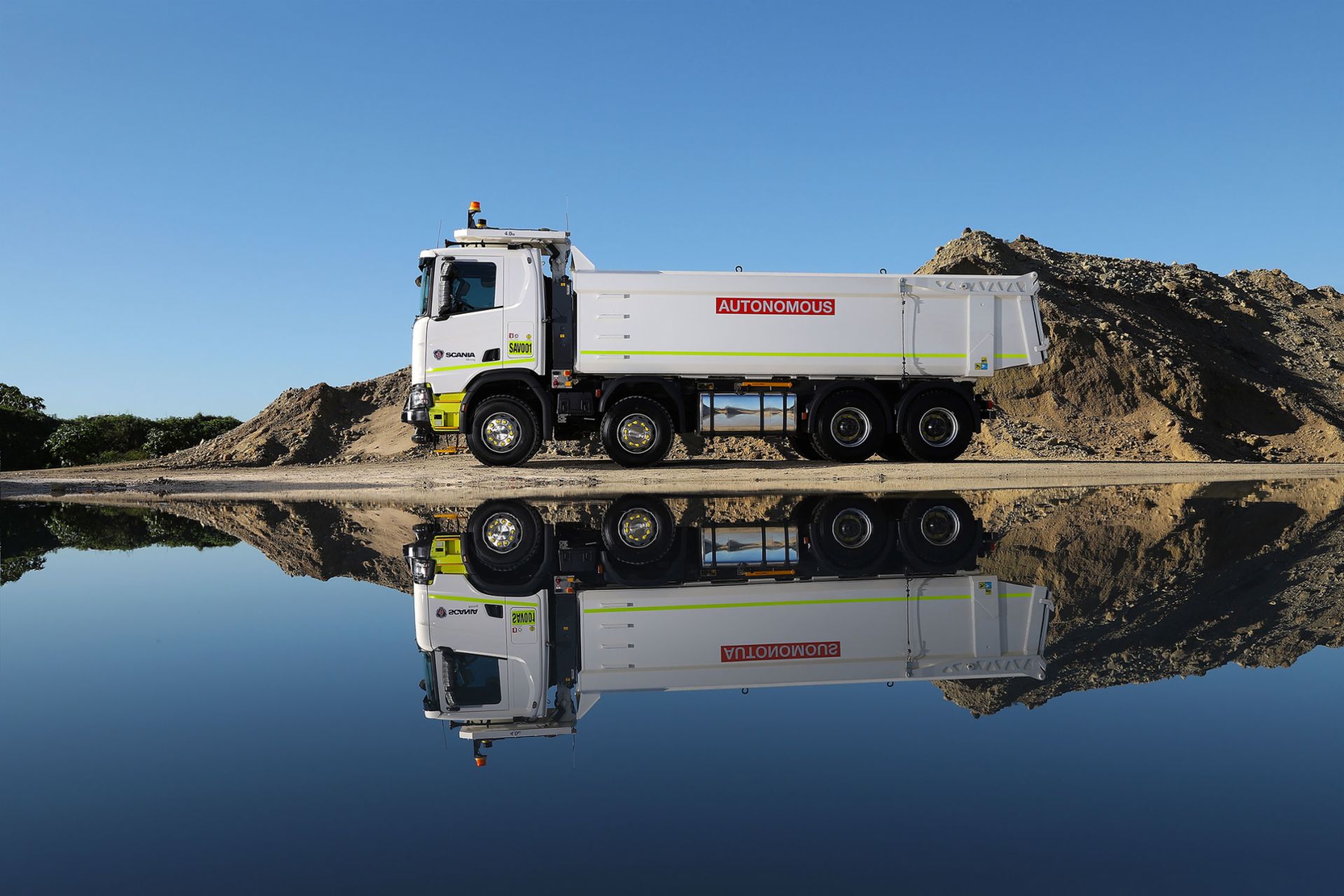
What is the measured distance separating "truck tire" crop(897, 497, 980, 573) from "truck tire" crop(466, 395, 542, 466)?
8.16 meters

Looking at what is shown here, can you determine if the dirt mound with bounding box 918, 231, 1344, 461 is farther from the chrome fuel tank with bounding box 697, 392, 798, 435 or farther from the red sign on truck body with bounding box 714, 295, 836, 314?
the red sign on truck body with bounding box 714, 295, 836, 314

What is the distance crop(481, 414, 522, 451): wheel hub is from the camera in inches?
687

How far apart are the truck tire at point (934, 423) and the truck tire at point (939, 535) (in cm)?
651

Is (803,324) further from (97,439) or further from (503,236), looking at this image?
(97,439)

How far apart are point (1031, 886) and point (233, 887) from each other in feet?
6.63

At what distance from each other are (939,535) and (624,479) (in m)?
8.42

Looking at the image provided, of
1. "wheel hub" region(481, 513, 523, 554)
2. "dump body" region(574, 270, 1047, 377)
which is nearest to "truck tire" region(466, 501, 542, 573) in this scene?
"wheel hub" region(481, 513, 523, 554)

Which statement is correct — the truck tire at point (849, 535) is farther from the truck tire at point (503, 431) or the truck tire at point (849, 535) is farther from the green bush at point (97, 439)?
the green bush at point (97, 439)

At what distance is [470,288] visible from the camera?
54.9 ft

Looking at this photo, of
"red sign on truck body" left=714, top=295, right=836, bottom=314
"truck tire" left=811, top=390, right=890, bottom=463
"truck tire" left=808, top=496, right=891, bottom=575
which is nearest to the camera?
"truck tire" left=808, top=496, right=891, bottom=575

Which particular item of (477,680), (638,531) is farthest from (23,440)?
(477,680)

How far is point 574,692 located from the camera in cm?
400

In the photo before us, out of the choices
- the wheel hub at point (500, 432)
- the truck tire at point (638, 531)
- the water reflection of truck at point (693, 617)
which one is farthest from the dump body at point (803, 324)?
the water reflection of truck at point (693, 617)

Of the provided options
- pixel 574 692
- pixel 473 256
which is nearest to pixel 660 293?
pixel 473 256
